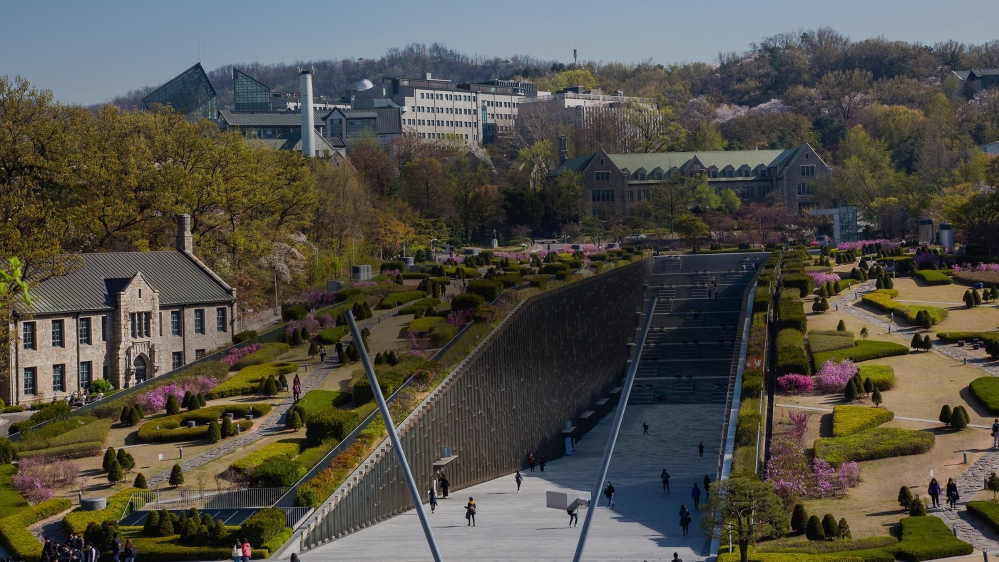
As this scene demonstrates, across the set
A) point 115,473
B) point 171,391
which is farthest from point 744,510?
point 171,391

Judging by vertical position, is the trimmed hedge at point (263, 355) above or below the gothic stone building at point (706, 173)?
below

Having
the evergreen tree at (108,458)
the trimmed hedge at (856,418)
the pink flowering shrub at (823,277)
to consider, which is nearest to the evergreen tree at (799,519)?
the trimmed hedge at (856,418)

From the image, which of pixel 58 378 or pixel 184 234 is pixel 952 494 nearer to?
pixel 58 378

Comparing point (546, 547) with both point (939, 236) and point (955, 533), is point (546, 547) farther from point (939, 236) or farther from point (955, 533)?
point (939, 236)

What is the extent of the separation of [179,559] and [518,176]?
11692 cm

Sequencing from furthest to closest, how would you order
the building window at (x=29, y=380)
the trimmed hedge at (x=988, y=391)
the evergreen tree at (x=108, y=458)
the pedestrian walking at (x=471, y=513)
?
the building window at (x=29, y=380) < the trimmed hedge at (x=988, y=391) < the evergreen tree at (x=108, y=458) < the pedestrian walking at (x=471, y=513)

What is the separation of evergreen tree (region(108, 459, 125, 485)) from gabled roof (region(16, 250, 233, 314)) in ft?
59.1

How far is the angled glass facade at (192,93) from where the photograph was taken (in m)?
155

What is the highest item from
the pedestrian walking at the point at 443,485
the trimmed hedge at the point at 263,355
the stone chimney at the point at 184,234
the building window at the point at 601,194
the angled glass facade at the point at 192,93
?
the angled glass facade at the point at 192,93

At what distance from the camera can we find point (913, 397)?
156 ft

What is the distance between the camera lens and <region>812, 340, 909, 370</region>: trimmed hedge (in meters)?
52.8

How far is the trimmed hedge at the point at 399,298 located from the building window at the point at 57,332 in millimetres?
18487

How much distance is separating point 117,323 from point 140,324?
179cm

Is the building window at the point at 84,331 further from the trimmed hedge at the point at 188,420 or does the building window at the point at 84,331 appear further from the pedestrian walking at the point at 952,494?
the pedestrian walking at the point at 952,494
